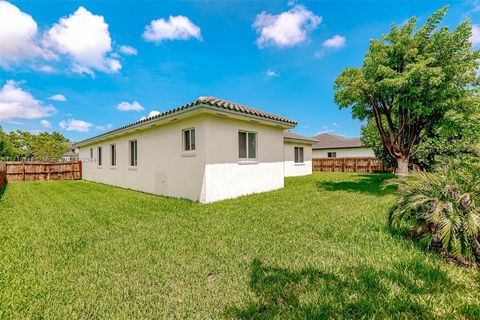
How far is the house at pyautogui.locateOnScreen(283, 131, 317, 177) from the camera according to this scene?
16.9 m

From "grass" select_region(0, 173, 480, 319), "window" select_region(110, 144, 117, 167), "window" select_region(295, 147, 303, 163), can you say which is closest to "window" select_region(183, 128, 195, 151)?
"grass" select_region(0, 173, 480, 319)

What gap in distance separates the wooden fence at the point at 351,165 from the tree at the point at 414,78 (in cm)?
1201

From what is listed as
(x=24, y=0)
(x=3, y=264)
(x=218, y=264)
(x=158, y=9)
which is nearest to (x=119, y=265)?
(x=218, y=264)

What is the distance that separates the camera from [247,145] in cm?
861

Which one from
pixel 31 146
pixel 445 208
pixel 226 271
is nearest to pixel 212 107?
pixel 226 271

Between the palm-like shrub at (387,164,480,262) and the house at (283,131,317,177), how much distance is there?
40.7 feet

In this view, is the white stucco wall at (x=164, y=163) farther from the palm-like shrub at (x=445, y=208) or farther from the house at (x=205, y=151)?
the palm-like shrub at (x=445, y=208)

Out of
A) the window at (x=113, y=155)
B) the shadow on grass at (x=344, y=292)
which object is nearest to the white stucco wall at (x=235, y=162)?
the shadow on grass at (x=344, y=292)

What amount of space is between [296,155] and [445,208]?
1481cm

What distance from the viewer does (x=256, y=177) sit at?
8.89 m

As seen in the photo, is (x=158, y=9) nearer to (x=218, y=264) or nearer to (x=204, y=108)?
(x=204, y=108)

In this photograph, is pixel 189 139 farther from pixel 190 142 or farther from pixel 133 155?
pixel 133 155

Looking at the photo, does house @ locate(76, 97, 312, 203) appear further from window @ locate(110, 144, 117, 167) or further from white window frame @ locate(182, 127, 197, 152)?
window @ locate(110, 144, 117, 167)

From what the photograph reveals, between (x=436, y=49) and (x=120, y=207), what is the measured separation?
43.2 ft
